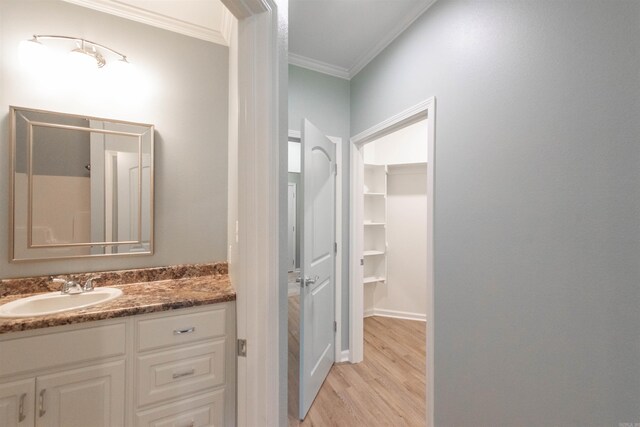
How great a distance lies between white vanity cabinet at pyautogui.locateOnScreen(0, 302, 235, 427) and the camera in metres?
0.99

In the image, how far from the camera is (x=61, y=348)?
104 cm

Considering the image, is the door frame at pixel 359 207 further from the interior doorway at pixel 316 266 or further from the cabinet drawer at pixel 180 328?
the cabinet drawer at pixel 180 328

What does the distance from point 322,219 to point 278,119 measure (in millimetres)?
1148

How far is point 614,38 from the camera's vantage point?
79cm

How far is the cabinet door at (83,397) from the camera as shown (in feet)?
3.34

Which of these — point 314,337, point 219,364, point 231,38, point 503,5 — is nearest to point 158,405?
point 219,364

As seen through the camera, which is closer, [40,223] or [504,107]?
[504,107]

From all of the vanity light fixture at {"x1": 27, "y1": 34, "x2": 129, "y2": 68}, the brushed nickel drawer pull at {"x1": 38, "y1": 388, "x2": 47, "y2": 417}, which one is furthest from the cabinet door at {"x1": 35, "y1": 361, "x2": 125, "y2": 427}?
the vanity light fixture at {"x1": 27, "y1": 34, "x2": 129, "y2": 68}

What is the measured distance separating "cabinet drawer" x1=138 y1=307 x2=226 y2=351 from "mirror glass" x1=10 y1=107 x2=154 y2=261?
64 centimetres

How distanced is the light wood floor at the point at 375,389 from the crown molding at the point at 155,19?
2.70 meters

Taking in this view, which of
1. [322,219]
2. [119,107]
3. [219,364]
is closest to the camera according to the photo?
[219,364]

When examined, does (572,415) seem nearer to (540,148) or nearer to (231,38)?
(540,148)

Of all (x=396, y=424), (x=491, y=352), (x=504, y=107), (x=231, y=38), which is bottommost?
(x=396, y=424)

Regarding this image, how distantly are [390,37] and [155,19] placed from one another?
1605 millimetres
